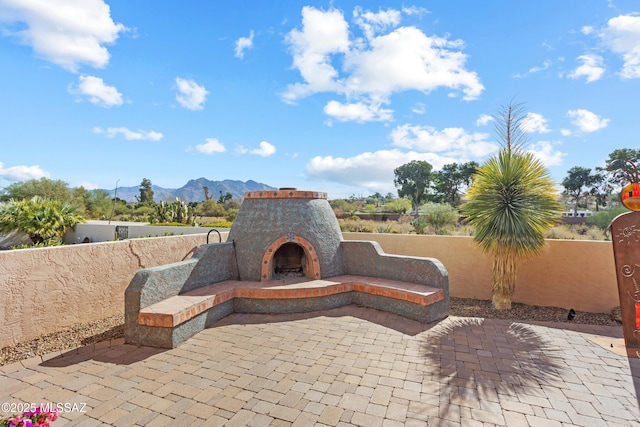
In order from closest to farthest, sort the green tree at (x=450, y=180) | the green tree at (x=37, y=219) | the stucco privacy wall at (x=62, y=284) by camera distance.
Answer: the stucco privacy wall at (x=62, y=284) → the green tree at (x=37, y=219) → the green tree at (x=450, y=180)

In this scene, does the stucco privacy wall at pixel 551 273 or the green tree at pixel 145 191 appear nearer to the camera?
the stucco privacy wall at pixel 551 273

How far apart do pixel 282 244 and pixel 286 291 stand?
1029 mm

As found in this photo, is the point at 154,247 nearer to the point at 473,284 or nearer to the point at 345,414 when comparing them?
the point at 345,414

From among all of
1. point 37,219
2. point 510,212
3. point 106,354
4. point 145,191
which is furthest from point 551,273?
point 145,191

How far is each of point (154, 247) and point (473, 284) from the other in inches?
306

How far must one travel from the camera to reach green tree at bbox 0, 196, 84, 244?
11.8m

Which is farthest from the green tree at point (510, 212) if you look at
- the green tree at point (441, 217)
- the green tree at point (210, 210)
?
the green tree at point (210, 210)

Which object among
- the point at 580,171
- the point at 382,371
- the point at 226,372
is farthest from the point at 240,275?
the point at 580,171

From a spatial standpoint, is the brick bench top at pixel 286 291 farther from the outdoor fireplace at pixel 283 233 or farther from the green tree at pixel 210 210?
the green tree at pixel 210 210

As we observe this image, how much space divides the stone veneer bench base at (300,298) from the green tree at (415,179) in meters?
42.7

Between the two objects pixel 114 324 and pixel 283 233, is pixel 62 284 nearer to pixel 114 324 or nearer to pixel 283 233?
pixel 114 324

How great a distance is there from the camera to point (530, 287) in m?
7.20

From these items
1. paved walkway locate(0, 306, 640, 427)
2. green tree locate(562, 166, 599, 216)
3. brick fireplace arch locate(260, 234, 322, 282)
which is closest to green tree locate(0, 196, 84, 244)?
paved walkway locate(0, 306, 640, 427)

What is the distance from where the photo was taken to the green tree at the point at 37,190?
26.0 meters
